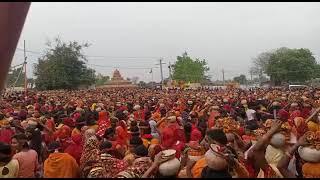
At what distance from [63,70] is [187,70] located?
3657 centimetres

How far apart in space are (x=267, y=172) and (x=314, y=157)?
2.43 ft

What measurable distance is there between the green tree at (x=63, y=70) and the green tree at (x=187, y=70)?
31.1 meters

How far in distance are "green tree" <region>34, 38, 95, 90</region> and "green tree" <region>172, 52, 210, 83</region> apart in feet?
102

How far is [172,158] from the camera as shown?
12.3 ft

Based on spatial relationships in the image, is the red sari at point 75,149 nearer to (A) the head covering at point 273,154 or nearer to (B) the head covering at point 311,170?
(A) the head covering at point 273,154

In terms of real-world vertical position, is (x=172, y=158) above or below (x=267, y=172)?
above

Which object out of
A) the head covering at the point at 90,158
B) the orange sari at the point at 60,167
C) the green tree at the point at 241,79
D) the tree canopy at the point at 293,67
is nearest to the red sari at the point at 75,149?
the head covering at the point at 90,158

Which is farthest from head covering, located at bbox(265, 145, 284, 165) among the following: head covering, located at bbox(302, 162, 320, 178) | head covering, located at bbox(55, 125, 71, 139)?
head covering, located at bbox(55, 125, 71, 139)

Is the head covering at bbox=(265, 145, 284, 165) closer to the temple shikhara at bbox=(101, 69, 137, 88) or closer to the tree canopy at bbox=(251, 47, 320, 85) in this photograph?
the temple shikhara at bbox=(101, 69, 137, 88)

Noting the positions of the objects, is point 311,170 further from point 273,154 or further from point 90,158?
point 90,158

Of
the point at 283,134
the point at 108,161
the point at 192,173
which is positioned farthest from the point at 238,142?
the point at 108,161

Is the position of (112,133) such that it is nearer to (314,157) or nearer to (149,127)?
(149,127)

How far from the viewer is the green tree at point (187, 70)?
84125mm

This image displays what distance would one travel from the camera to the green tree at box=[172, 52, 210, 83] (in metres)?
84.1
